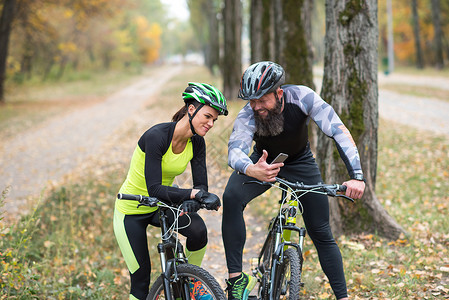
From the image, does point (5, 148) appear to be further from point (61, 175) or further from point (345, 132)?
point (345, 132)

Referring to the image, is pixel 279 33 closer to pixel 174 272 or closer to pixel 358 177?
pixel 358 177

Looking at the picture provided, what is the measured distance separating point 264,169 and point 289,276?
94cm

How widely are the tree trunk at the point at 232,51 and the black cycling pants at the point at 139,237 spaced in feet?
50.6

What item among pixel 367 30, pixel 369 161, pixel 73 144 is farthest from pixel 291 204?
pixel 73 144

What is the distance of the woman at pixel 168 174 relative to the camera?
3285mm

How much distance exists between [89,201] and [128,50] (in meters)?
54.0

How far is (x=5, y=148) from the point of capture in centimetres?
1433

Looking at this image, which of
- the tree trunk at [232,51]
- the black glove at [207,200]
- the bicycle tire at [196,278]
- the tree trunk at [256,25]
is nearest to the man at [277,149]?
the black glove at [207,200]

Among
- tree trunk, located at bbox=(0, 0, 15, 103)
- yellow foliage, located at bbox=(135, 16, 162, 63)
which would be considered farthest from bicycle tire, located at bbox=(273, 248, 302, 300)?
yellow foliage, located at bbox=(135, 16, 162, 63)

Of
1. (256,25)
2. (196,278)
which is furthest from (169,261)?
(256,25)

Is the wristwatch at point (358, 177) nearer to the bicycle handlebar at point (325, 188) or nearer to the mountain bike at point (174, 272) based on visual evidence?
the bicycle handlebar at point (325, 188)

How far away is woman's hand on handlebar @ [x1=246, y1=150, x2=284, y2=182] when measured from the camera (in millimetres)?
3236

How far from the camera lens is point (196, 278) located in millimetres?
3234

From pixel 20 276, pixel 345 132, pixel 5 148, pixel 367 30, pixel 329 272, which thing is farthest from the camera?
pixel 5 148
